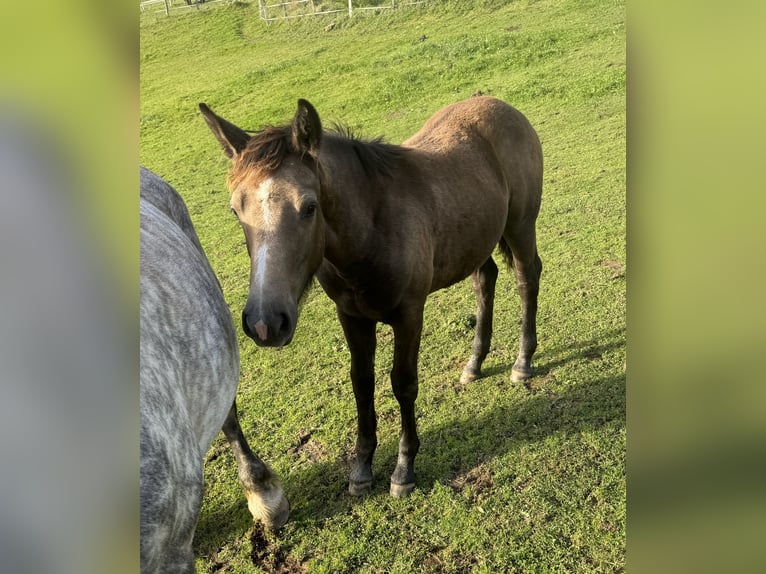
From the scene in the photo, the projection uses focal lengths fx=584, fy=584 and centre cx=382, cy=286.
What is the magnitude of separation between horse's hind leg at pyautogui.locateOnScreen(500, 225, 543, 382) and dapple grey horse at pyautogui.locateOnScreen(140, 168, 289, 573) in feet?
6.01

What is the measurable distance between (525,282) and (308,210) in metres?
2.09

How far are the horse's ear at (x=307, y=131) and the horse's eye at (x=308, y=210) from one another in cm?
24

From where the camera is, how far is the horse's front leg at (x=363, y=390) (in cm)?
314

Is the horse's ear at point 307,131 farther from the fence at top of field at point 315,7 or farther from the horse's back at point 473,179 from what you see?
the fence at top of field at point 315,7

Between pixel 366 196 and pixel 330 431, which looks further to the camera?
pixel 330 431

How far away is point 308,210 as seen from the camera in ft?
7.43

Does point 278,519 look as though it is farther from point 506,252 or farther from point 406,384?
point 506,252

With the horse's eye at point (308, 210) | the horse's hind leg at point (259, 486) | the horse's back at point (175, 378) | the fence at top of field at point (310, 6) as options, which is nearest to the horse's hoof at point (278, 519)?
the horse's hind leg at point (259, 486)

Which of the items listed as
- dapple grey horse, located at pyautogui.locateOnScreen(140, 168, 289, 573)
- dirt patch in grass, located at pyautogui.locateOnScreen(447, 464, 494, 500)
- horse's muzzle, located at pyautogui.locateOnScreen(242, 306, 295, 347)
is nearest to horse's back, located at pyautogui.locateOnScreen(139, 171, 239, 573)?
dapple grey horse, located at pyautogui.locateOnScreen(140, 168, 289, 573)

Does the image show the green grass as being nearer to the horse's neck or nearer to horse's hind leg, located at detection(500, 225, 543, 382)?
horse's hind leg, located at detection(500, 225, 543, 382)
